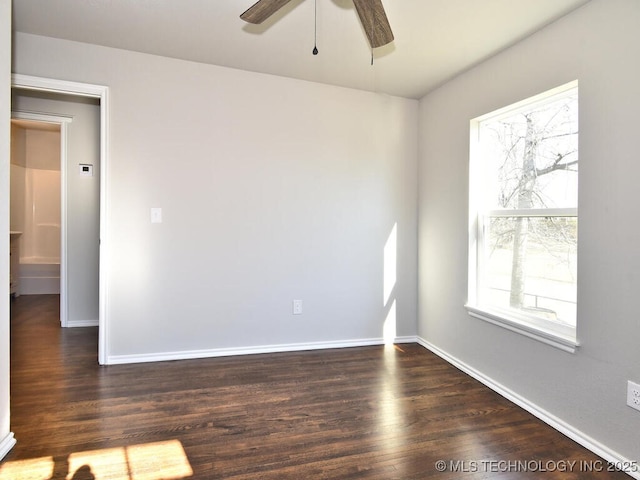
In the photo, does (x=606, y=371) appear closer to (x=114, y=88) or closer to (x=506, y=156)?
(x=506, y=156)

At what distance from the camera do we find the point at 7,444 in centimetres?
180

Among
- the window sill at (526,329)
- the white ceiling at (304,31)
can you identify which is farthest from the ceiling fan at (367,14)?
the window sill at (526,329)

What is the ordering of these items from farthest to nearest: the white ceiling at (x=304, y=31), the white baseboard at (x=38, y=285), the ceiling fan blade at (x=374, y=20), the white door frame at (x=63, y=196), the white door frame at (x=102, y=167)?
the white baseboard at (x=38, y=285), the white door frame at (x=63, y=196), the white door frame at (x=102, y=167), the white ceiling at (x=304, y=31), the ceiling fan blade at (x=374, y=20)

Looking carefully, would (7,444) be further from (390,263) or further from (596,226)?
(596,226)

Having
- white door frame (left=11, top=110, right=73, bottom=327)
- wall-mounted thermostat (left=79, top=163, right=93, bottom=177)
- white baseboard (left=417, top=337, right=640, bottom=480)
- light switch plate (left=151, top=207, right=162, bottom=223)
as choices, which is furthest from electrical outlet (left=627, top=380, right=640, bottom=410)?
wall-mounted thermostat (left=79, top=163, right=93, bottom=177)

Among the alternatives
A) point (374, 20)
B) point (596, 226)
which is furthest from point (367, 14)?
point (596, 226)

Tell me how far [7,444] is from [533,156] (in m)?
3.41

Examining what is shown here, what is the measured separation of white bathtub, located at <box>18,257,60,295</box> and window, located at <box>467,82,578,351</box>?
6.06 meters

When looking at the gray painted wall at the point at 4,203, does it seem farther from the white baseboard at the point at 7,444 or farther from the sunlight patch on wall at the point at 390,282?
the sunlight patch on wall at the point at 390,282

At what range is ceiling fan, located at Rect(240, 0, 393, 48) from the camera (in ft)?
5.53

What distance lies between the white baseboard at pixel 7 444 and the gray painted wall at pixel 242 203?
3.64 feet

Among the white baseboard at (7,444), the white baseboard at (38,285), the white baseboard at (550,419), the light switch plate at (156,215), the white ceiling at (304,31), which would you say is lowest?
the white baseboard at (550,419)

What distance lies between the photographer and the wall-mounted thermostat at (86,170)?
4212 millimetres

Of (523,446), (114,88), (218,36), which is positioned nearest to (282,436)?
(523,446)
